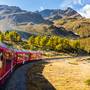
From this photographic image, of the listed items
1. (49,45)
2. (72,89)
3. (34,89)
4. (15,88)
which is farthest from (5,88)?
(49,45)

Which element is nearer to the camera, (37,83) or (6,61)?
(6,61)

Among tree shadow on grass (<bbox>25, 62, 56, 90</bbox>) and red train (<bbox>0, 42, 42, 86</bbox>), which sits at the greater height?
red train (<bbox>0, 42, 42, 86</bbox>)

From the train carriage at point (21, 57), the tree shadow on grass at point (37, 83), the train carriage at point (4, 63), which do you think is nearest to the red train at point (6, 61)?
the train carriage at point (4, 63)

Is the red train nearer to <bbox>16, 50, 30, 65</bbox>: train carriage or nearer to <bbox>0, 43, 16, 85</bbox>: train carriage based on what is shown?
<bbox>0, 43, 16, 85</bbox>: train carriage

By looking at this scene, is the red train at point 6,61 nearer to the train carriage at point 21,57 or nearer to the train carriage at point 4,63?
the train carriage at point 4,63

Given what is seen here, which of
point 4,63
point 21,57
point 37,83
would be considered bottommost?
point 37,83

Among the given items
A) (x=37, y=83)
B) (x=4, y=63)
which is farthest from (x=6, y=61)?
(x=37, y=83)

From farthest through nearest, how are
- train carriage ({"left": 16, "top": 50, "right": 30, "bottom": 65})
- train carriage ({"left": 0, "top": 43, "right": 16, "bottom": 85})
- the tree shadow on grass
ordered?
train carriage ({"left": 16, "top": 50, "right": 30, "bottom": 65}) < the tree shadow on grass < train carriage ({"left": 0, "top": 43, "right": 16, "bottom": 85})

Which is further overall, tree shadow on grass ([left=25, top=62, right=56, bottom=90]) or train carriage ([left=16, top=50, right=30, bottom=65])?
train carriage ([left=16, top=50, right=30, bottom=65])

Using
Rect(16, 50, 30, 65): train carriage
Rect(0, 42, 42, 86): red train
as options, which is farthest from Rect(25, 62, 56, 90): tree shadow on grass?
Rect(16, 50, 30, 65): train carriage

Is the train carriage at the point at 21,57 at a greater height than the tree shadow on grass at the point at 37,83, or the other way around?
the train carriage at the point at 21,57

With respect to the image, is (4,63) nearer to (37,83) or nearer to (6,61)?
(6,61)

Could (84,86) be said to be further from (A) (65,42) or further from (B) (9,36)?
(B) (9,36)

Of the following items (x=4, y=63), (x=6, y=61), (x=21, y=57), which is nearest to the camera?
(x=4, y=63)
